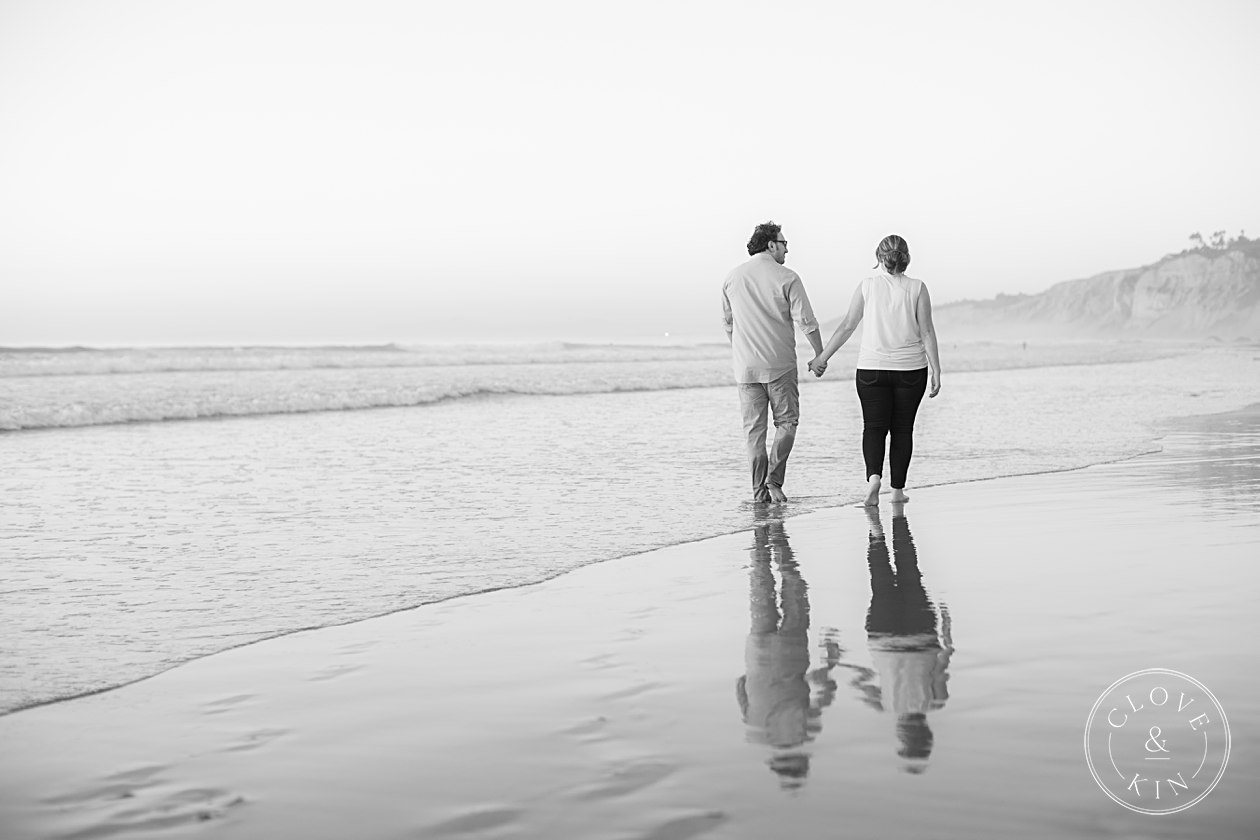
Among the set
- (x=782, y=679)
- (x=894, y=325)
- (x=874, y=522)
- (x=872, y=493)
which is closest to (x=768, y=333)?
(x=894, y=325)

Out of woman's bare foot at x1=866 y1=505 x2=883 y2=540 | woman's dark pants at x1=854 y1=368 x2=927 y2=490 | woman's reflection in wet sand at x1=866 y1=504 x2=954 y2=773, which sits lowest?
woman's bare foot at x1=866 y1=505 x2=883 y2=540

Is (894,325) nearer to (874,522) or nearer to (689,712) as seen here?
(874,522)

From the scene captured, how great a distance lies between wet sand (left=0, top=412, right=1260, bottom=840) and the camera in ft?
8.43

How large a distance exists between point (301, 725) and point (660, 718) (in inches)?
40.4

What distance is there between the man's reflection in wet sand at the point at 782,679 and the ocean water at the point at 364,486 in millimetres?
1242

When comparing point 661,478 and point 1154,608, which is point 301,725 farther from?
point 661,478

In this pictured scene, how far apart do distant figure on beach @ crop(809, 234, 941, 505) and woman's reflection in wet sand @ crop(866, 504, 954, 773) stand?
2.01 meters

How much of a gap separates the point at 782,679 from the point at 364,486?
607 cm

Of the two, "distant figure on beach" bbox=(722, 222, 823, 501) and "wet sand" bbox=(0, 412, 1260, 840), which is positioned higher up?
"distant figure on beach" bbox=(722, 222, 823, 501)

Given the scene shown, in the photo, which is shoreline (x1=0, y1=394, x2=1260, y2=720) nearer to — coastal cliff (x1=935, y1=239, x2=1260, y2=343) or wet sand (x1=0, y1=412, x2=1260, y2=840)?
wet sand (x1=0, y1=412, x2=1260, y2=840)

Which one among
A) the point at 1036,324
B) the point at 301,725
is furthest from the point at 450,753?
the point at 1036,324

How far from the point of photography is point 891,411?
7.94 metres

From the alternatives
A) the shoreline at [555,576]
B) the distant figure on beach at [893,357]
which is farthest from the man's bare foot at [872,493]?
the shoreline at [555,576]

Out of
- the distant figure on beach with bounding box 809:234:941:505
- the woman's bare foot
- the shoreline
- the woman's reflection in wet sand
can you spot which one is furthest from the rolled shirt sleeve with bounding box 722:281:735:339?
the woman's reflection in wet sand
